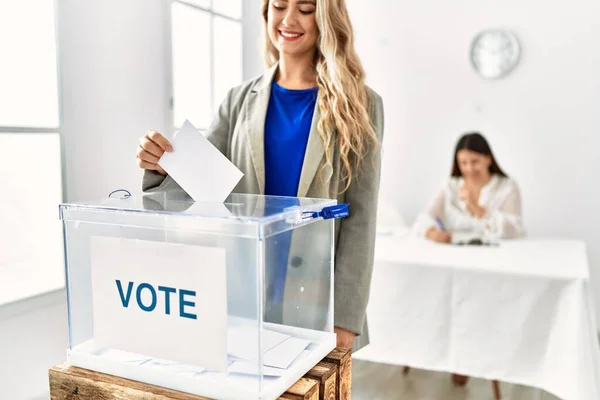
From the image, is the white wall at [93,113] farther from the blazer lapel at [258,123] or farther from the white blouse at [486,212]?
the white blouse at [486,212]

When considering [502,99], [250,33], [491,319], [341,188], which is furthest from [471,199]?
[341,188]

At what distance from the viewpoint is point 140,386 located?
0.71 m

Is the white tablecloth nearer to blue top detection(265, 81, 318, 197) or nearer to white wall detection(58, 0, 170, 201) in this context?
white wall detection(58, 0, 170, 201)

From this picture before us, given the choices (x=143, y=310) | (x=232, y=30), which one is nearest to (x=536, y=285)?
(x=143, y=310)

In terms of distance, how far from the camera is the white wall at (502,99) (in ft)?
10.8

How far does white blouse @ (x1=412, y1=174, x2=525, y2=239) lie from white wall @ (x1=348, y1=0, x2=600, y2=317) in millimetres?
478

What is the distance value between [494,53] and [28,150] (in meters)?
2.70

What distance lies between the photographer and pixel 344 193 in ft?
3.72

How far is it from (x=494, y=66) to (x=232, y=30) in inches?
62.0

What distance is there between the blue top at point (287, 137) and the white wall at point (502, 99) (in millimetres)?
2606

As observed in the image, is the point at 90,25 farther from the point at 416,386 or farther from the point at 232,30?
the point at 416,386

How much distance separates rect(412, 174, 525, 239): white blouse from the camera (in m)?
2.93

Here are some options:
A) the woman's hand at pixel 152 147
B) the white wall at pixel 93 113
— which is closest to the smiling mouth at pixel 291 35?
the woman's hand at pixel 152 147

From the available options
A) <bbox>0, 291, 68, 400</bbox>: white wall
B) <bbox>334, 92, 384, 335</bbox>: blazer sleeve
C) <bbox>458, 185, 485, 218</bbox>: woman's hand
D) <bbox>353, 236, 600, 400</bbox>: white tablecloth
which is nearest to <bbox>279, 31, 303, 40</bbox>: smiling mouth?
<bbox>334, 92, 384, 335</bbox>: blazer sleeve
